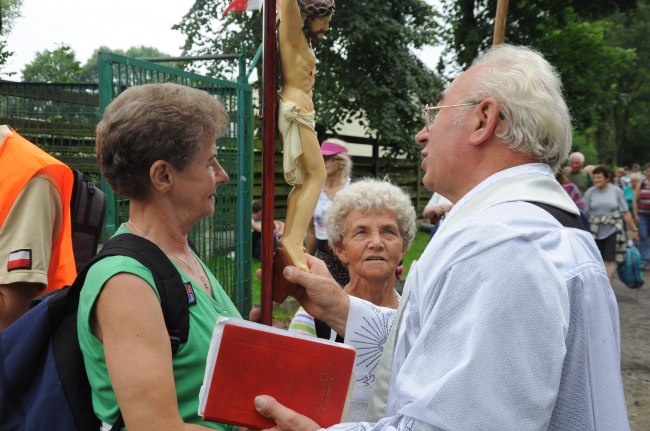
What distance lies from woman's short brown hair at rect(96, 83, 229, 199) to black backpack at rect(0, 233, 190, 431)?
0.63 ft

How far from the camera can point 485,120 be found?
146 cm

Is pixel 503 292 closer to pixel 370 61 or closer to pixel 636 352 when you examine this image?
pixel 636 352

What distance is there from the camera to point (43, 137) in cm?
390

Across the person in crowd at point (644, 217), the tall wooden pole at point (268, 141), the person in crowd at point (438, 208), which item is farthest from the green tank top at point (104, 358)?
the person in crowd at point (644, 217)

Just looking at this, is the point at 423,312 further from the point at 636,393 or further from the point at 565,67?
the point at 565,67

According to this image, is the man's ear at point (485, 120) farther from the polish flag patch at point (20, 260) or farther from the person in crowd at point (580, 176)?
the person in crowd at point (580, 176)

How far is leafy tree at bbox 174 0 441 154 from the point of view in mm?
11148

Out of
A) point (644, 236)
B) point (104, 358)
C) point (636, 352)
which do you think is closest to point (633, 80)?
point (644, 236)

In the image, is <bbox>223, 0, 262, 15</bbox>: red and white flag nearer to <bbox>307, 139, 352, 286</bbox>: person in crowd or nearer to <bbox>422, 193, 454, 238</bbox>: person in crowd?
<bbox>307, 139, 352, 286</bbox>: person in crowd

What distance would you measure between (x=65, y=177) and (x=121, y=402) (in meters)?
1.23

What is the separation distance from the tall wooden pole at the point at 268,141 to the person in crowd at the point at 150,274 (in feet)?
0.36

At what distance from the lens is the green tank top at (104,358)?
1426 mm

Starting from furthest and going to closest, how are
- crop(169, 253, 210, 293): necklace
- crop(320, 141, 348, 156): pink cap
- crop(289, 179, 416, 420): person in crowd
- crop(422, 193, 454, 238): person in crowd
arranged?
1. crop(422, 193, 454, 238): person in crowd
2. crop(320, 141, 348, 156): pink cap
3. crop(289, 179, 416, 420): person in crowd
4. crop(169, 253, 210, 293): necklace

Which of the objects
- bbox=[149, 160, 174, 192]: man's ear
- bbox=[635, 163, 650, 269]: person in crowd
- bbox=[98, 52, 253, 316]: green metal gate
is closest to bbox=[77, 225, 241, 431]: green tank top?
bbox=[149, 160, 174, 192]: man's ear
